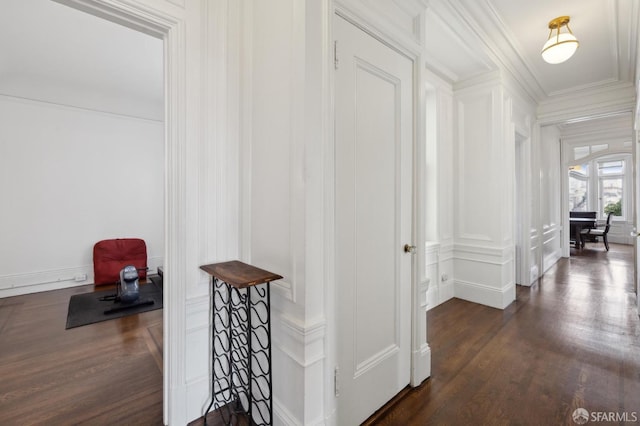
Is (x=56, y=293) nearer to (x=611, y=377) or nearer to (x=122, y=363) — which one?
(x=122, y=363)

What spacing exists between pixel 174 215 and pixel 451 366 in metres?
2.34

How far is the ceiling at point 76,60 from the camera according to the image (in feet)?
9.02

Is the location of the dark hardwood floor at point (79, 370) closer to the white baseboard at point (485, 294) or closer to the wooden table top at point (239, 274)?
the wooden table top at point (239, 274)

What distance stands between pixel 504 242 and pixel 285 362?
3.31 meters

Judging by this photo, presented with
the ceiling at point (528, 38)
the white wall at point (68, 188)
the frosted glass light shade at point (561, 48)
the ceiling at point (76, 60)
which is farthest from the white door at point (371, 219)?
the white wall at point (68, 188)

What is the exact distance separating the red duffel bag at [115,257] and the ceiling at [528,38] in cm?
501

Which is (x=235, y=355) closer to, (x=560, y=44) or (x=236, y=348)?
(x=236, y=348)

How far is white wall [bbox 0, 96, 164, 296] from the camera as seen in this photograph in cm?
394

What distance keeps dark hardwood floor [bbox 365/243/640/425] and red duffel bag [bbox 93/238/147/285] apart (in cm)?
420

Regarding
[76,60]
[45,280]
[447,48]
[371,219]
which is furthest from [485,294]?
[45,280]

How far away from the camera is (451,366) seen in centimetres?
226

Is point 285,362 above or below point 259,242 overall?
below

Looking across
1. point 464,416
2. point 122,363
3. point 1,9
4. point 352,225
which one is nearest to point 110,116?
point 1,9

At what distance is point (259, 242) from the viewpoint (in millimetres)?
1678
